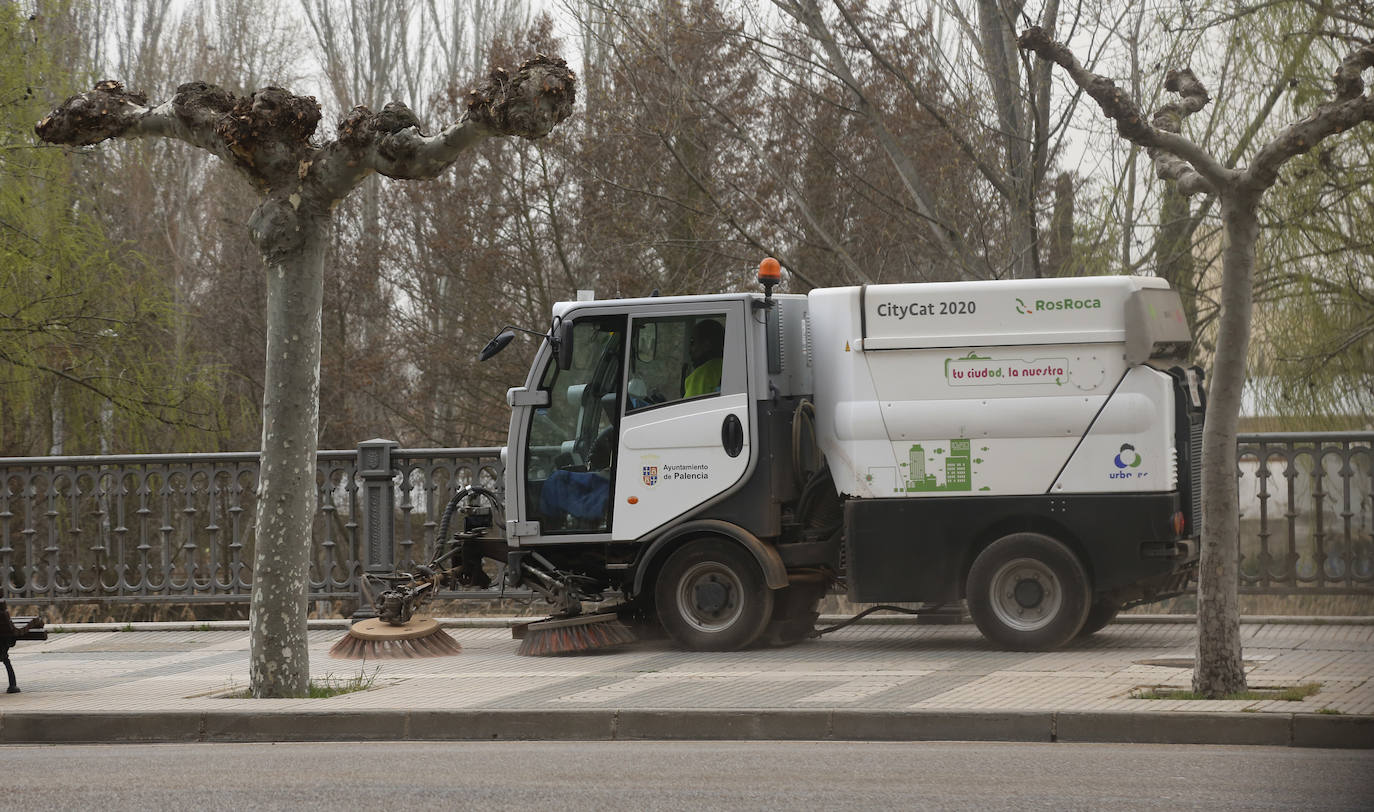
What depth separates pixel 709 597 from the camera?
1095 cm

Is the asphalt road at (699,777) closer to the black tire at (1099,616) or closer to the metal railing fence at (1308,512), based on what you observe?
the black tire at (1099,616)

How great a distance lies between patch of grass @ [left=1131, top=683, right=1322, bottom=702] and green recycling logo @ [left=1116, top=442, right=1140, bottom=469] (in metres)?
2.10

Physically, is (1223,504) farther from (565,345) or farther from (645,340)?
(565,345)

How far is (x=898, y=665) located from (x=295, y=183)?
15.9ft

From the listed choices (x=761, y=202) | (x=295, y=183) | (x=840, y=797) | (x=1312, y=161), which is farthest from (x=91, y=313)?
(x=840, y=797)

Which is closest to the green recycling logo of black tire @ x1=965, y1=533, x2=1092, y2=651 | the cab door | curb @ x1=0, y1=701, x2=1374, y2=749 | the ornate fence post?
black tire @ x1=965, y1=533, x2=1092, y2=651

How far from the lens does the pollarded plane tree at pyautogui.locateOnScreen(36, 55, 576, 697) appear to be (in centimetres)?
923

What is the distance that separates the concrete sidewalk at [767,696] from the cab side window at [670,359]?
5.96 ft

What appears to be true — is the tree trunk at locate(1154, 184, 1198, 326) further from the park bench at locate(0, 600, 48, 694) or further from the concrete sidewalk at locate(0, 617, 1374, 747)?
the park bench at locate(0, 600, 48, 694)

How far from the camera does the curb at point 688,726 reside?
762cm

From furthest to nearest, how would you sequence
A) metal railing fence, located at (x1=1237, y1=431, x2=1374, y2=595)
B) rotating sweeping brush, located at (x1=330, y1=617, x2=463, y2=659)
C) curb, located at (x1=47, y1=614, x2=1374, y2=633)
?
A: metal railing fence, located at (x1=1237, y1=431, x2=1374, y2=595), curb, located at (x1=47, y1=614, x2=1374, y2=633), rotating sweeping brush, located at (x1=330, y1=617, x2=463, y2=659)

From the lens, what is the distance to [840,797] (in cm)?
640

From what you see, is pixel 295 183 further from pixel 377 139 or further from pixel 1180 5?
pixel 1180 5

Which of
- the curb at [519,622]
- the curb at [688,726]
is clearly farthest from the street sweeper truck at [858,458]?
the curb at [688,726]
